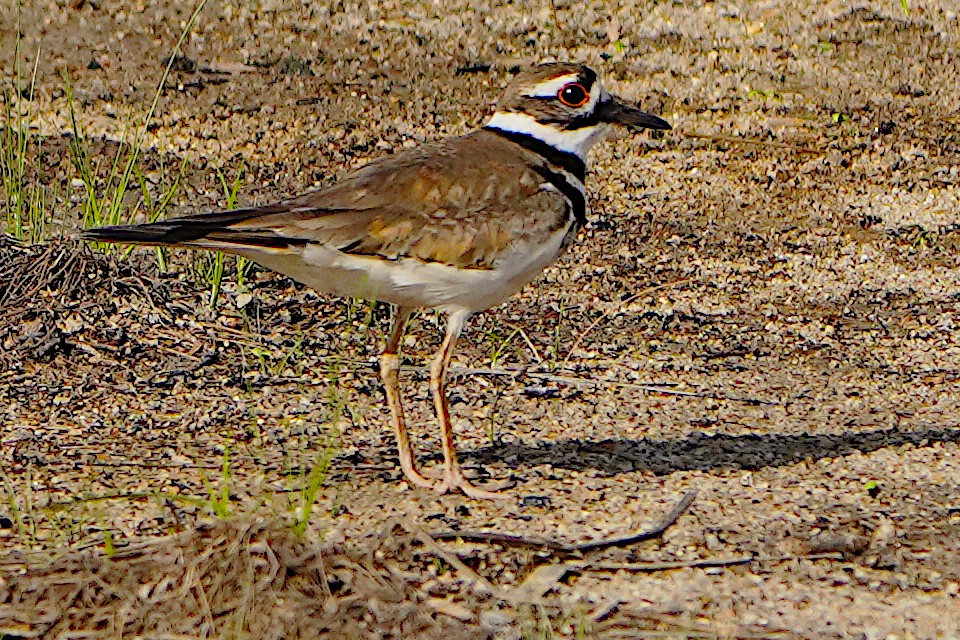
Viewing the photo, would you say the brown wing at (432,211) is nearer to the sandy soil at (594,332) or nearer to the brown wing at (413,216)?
the brown wing at (413,216)

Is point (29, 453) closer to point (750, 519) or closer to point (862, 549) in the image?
point (750, 519)

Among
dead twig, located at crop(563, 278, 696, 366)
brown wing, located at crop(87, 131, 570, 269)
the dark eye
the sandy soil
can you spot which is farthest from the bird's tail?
dead twig, located at crop(563, 278, 696, 366)

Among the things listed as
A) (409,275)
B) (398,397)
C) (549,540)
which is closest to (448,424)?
(398,397)

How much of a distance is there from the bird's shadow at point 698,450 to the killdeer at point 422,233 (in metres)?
0.35

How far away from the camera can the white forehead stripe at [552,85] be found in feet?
16.4

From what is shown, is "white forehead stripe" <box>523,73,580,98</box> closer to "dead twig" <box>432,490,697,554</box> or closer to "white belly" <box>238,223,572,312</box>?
"white belly" <box>238,223,572,312</box>

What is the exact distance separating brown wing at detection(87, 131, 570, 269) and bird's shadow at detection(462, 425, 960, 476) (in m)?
0.71

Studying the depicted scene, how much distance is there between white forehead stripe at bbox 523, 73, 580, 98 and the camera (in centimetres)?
498

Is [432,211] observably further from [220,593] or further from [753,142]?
[753,142]

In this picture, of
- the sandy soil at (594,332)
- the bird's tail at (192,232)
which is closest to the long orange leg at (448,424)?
the sandy soil at (594,332)

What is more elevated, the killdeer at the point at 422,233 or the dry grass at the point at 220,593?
the killdeer at the point at 422,233

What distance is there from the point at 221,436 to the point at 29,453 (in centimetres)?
58

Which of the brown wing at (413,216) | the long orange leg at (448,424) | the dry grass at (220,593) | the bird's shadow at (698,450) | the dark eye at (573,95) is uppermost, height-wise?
the dark eye at (573,95)


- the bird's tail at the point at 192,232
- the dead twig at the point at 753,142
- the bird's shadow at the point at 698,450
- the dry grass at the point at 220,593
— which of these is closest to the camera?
the dry grass at the point at 220,593
